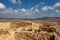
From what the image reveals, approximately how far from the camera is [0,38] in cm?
306

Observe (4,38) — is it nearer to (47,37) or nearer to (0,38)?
(0,38)

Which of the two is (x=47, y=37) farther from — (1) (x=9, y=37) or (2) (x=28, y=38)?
(1) (x=9, y=37)

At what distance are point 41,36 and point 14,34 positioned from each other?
1.87 ft

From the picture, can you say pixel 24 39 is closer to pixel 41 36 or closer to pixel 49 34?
pixel 41 36

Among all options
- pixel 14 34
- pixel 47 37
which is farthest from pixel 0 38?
pixel 47 37

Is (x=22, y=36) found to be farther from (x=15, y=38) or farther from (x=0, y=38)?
(x=0, y=38)

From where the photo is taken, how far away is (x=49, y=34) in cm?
300

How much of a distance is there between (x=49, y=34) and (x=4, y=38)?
3.15 feet

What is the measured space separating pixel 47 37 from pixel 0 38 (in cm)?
101

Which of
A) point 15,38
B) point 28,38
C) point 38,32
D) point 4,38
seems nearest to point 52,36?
point 38,32

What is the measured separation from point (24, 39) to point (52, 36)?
1.98ft

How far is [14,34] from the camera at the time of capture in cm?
298

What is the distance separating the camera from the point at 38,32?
2.98 m

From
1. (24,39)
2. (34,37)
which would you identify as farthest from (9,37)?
(34,37)
